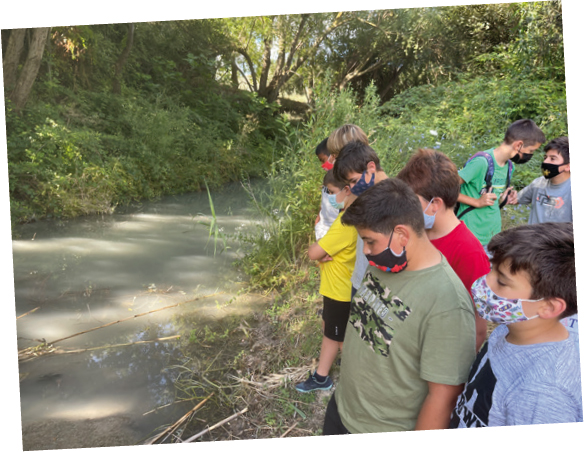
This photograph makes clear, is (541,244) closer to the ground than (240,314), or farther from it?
farther from it

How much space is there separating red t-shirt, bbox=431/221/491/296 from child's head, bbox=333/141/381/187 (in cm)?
61

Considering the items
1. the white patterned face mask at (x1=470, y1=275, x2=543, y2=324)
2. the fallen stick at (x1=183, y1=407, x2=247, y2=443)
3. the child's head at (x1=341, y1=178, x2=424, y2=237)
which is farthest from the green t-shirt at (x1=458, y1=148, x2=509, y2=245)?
the fallen stick at (x1=183, y1=407, x2=247, y2=443)

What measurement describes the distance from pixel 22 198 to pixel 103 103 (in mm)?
3859

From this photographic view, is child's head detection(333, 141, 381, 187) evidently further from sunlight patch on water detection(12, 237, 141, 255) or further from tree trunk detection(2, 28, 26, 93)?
tree trunk detection(2, 28, 26, 93)

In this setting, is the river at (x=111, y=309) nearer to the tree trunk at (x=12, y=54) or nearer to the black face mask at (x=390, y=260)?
the black face mask at (x=390, y=260)

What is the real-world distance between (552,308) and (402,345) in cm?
40

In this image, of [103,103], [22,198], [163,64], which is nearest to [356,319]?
[22,198]

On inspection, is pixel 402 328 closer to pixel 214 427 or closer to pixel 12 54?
pixel 214 427

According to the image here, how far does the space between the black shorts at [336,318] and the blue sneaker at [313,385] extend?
398 millimetres

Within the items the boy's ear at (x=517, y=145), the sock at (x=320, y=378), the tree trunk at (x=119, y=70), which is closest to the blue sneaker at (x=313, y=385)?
the sock at (x=320, y=378)

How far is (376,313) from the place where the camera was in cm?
127

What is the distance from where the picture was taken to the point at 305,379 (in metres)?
2.69

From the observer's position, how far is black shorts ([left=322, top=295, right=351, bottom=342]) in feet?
7.35

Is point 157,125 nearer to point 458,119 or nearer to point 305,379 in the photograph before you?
point 458,119
